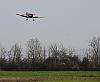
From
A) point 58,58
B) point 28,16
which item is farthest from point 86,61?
point 28,16

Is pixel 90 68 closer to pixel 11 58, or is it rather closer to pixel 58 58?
pixel 58 58

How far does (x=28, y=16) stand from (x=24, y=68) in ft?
214

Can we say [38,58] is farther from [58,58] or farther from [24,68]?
[24,68]

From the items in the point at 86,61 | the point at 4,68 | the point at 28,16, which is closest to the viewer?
the point at 28,16

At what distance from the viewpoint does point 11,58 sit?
123 metres

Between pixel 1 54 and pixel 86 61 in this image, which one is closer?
pixel 86 61

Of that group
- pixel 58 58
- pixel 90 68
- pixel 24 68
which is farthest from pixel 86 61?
pixel 24 68

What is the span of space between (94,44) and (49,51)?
1691cm

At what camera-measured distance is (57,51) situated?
129 m

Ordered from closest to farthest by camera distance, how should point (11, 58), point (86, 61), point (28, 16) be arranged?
point (28, 16) → point (86, 61) → point (11, 58)

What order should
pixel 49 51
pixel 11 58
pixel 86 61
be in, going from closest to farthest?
pixel 86 61 → pixel 11 58 → pixel 49 51

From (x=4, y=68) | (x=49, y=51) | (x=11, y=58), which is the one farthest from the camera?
(x=49, y=51)

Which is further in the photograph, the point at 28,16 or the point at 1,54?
the point at 1,54

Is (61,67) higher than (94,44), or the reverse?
(94,44)
